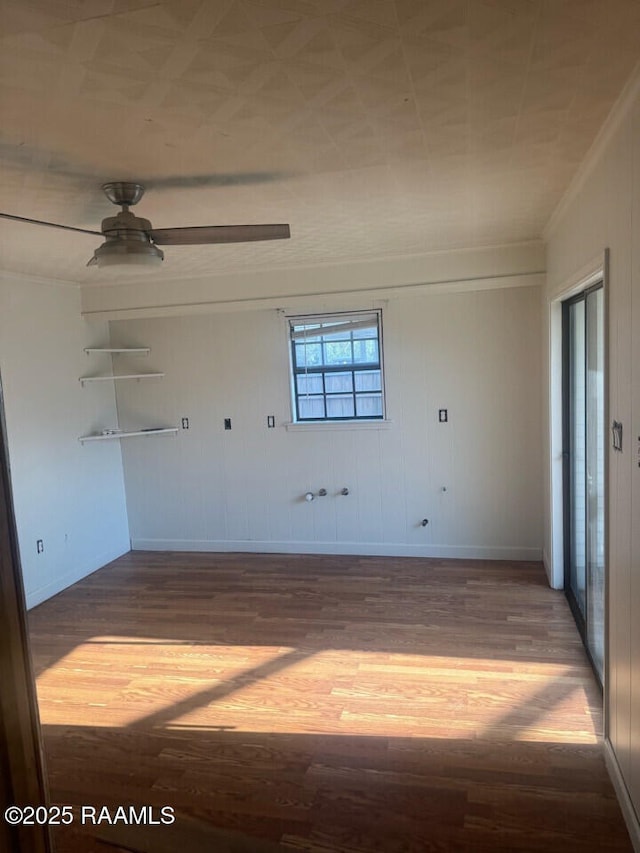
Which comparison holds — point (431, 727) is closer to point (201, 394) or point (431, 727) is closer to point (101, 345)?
point (201, 394)

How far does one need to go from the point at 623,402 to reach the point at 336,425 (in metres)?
3.14

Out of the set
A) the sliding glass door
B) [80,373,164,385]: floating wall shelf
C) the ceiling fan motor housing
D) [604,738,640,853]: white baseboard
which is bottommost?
[604,738,640,853]: white baseboard

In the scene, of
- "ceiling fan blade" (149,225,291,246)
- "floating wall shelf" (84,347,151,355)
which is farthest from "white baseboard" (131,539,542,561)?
"ceiling fan blade" (149,225,291,246)

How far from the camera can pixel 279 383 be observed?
5.16 metres

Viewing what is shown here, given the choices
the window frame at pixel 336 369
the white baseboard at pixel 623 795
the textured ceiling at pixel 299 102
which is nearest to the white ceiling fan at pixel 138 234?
the textured ceiling at pixel 299 102

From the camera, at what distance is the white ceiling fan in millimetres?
2570

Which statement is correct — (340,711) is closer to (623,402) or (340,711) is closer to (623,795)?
(623,795)

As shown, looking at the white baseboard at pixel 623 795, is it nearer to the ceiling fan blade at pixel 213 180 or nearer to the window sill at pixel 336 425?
the ceiling fan blade at pixel 213 180

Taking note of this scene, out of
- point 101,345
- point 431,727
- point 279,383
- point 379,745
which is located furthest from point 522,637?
point 101,345

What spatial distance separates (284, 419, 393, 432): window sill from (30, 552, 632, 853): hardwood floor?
1.24 meters

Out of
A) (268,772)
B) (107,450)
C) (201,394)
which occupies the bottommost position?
(268,772)

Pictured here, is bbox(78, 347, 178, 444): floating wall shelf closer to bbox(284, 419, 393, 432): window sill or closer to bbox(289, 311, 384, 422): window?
bbox(284, 419, 393, 432): window sill

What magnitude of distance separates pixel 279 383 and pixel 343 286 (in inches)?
39.8

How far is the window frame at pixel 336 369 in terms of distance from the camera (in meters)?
4.91
